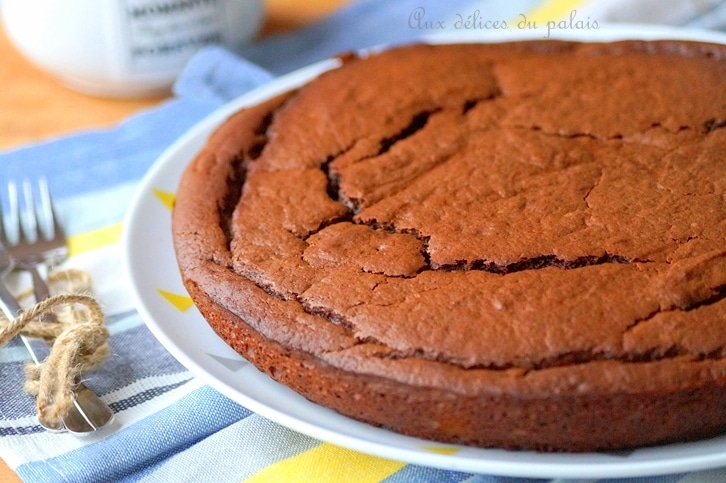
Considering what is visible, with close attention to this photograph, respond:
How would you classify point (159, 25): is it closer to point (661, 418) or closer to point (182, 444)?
point (182, 444)

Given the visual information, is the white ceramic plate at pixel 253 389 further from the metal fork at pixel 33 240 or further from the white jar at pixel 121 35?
the white jar at pixel 121 35

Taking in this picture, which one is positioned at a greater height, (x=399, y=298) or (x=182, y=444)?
(x=399, y=298)

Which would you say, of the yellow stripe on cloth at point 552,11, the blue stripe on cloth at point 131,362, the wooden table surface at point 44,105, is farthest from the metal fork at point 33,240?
the yellow stripe on cloth at point 552,11

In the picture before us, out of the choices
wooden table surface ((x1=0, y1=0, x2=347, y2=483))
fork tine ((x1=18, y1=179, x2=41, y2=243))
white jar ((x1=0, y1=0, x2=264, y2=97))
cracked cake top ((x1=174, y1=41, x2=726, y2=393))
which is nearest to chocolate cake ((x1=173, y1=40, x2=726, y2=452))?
cracked cake top ((x1=174, y1=41, x2=726, y2=393))

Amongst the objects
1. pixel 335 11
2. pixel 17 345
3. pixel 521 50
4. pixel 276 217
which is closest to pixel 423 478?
pixel 276 217

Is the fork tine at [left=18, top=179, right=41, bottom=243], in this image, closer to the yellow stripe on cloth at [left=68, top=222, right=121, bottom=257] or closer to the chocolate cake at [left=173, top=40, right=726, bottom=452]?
the yellow stripe on cloth at [left=68, top=222, right=121, bottom=257]

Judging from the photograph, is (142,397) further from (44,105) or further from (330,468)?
(44,105)

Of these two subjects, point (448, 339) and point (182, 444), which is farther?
point (182, 444)
